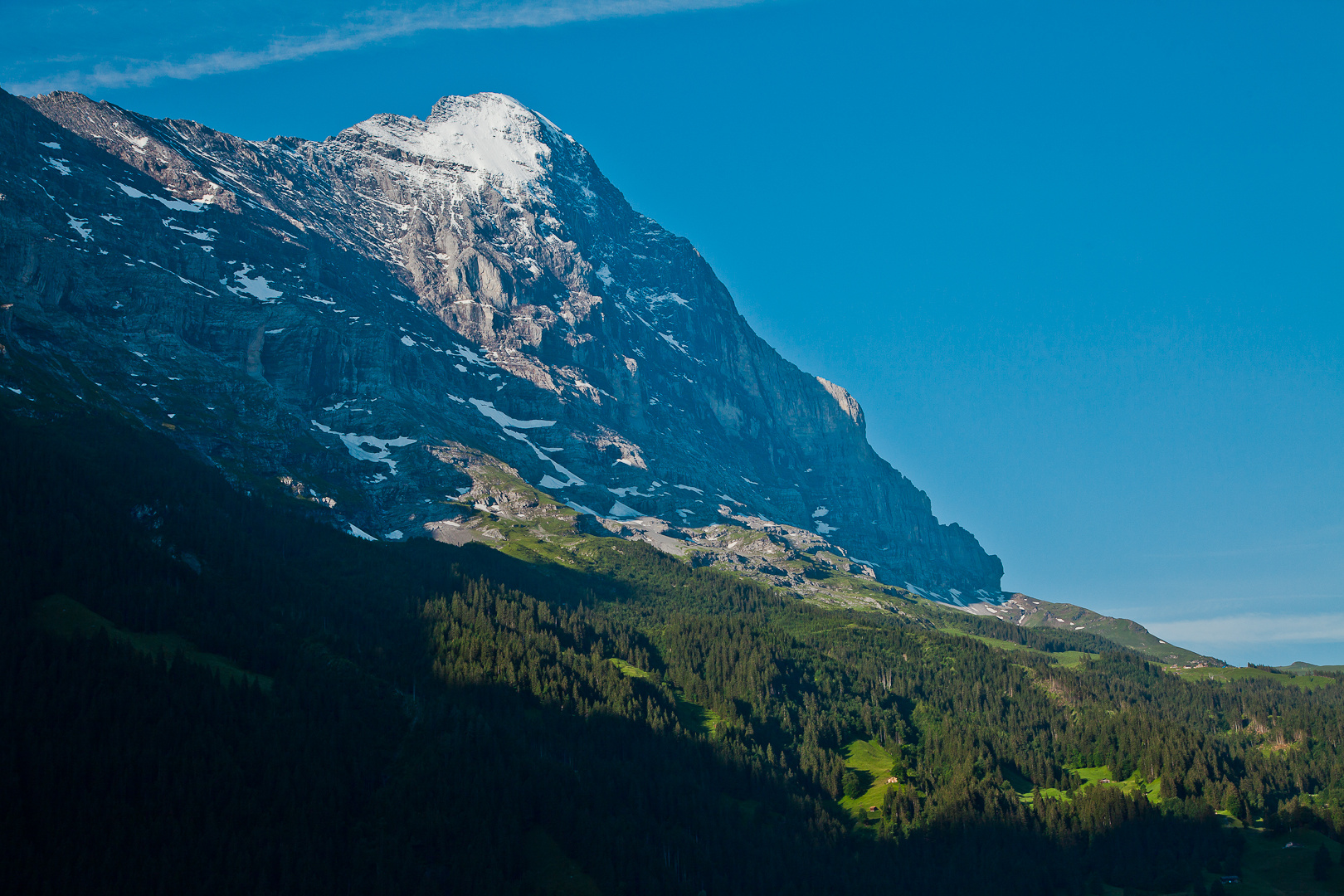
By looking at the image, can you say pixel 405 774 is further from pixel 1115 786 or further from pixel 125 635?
pixel 1115 786

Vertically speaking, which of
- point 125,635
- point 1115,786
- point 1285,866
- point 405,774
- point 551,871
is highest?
point 125,635

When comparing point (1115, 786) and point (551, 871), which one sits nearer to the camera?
point (551, 871)

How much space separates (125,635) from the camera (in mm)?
140250

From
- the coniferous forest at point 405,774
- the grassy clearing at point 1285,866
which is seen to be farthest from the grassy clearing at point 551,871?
the grassy clearing at point 1285,866

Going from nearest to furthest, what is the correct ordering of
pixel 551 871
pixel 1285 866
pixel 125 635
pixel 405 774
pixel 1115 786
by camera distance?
pixel 551 871
pixel 405 774
pixel 125 635
pixel 1285 866
pixel 1115 786

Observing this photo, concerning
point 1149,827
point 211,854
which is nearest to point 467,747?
point 211,854

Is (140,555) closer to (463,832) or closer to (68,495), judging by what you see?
(68,495)

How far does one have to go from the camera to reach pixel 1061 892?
153 meters

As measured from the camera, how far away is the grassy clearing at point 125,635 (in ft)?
441

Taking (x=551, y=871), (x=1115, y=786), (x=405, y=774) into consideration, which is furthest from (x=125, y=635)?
(x=1115, y=786)

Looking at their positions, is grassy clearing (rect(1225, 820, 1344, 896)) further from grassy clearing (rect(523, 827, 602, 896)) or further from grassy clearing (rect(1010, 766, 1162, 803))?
grassy clearing (rect(523, 827, 602, 896))

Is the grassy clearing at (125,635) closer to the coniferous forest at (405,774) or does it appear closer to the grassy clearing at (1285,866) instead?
the coniferous forest at (405,774)

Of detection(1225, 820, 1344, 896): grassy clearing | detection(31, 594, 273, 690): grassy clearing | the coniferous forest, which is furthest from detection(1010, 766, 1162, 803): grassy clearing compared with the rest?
detection(31, 594, 273, 690): grassy clearing

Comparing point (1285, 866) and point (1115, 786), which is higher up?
point (1115, 786)
